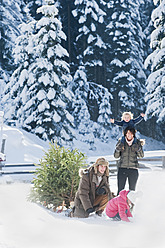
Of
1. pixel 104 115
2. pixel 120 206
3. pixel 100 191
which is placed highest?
pixel 104 115

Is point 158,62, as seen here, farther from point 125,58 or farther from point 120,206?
point 120,206

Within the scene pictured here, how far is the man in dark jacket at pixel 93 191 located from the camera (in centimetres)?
704

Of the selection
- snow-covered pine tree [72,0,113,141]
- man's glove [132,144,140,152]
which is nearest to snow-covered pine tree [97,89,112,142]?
snow-covered pine tree [72,0,113,141]

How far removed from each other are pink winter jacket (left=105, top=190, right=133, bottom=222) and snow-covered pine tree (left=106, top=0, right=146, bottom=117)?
2526cm

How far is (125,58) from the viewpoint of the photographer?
107ft

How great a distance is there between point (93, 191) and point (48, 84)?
52.6 feet

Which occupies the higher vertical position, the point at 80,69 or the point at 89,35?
the point at 89,35

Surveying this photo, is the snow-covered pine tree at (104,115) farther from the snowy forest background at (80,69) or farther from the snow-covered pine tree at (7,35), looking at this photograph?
the snow-covered pine tree at (7,35)

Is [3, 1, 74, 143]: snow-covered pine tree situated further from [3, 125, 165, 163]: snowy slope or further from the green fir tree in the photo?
the green fir tree

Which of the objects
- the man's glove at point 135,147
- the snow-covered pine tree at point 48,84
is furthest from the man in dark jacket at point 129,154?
the snow-covered pine tree at point 48,84

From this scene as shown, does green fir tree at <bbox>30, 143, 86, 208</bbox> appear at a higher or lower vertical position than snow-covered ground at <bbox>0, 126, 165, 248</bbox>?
higher

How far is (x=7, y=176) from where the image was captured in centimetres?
1348

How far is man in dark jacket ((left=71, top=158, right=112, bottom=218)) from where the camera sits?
704 cm

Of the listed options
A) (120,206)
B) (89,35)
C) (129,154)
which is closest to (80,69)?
(89,35)
